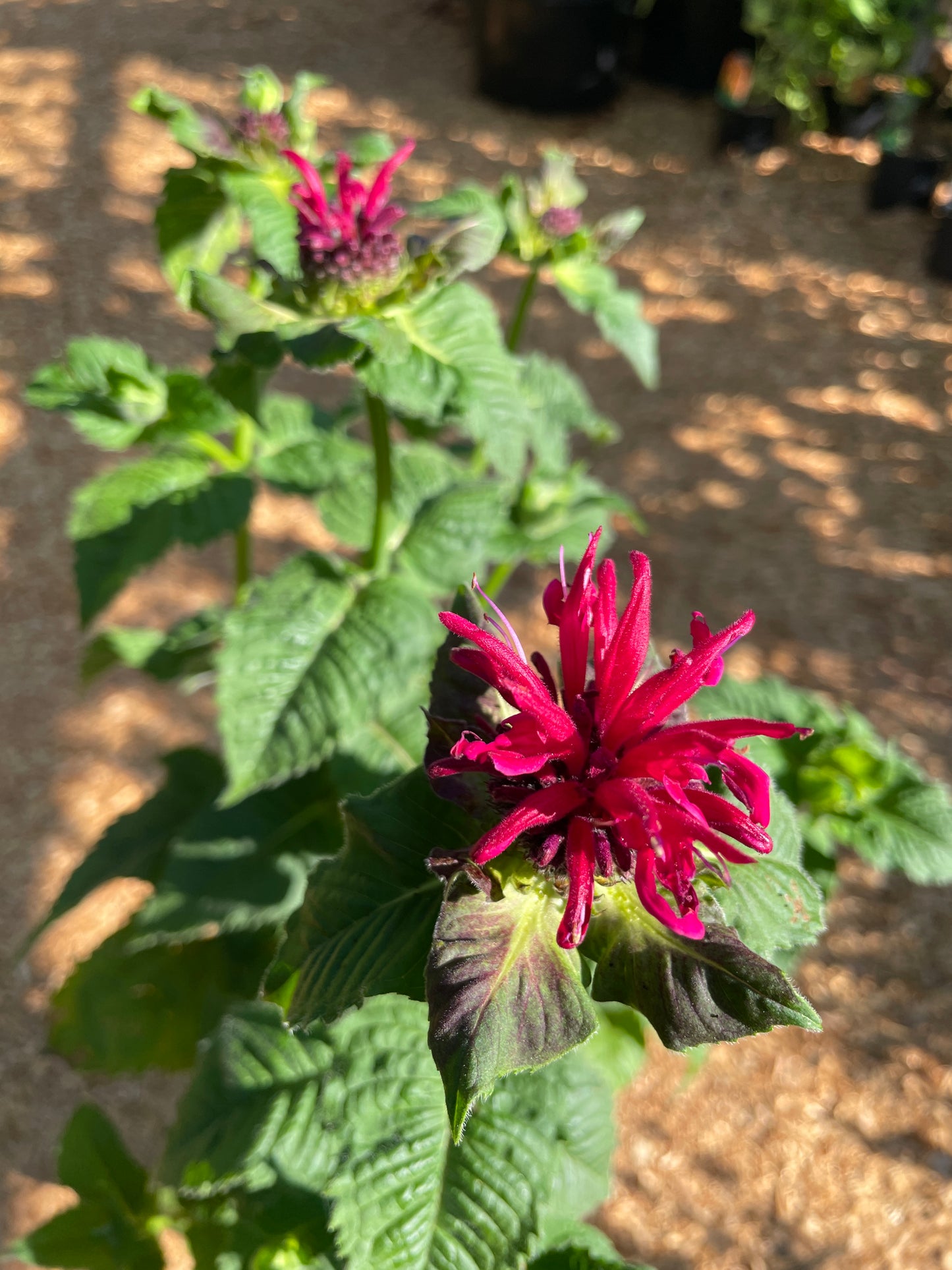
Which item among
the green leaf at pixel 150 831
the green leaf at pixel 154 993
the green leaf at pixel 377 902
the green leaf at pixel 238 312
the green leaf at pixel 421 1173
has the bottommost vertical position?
the green leaf at pixel 154 993

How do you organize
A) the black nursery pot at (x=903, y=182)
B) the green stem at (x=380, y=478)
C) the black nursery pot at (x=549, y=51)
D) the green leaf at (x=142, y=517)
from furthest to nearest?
the black nursery pot at (x=549, y=51)
the black nursery pot at (x=903, y=182)
the green leaf at (x=142, y=517)
the green stem at (x=380, y=478)

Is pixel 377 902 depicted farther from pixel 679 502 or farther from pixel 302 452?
pixel 679 502

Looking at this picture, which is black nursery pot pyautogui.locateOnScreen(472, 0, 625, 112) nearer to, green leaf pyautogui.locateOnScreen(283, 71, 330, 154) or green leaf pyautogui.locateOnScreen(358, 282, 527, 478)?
green leaf pyautogui.locateOnScreen(283, 71, 330, 154)

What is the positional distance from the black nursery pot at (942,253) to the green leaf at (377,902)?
3.67 m

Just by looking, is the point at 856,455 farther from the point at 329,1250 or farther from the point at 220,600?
the point at 329,1250

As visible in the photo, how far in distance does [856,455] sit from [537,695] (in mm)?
2832

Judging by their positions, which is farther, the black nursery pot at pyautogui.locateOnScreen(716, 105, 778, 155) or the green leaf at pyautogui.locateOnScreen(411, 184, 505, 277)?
the black nursery pot at pyautogui.locateOnScreen(716, 105, 778, 155)

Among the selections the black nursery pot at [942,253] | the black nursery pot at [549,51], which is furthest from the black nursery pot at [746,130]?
the black nursery pot at [942,253]

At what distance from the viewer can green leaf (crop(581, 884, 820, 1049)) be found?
0.61 meters

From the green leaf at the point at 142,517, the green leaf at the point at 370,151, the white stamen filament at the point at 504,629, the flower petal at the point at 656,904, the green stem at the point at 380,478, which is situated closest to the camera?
the flower petal at the point at 656,904

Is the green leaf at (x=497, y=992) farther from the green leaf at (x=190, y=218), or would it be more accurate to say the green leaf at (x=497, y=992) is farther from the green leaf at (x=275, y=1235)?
the green leaf at (x=190, y=218)

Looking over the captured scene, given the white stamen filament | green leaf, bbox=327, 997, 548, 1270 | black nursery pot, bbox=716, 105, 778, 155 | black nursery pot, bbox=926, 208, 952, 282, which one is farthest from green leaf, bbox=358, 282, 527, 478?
black nursery pot, bbox=716, 105, 778, 155

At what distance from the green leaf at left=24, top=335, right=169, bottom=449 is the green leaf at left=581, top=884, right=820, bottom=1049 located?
3.02 feet

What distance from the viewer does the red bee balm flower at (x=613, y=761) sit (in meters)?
0.64
